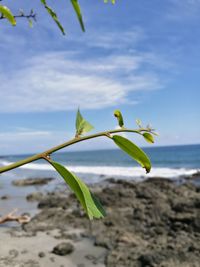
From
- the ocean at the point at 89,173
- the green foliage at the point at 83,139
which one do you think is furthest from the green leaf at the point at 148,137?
the ocean at the point at 89,173

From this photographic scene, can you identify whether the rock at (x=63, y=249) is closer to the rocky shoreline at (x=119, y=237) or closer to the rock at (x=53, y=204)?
the rocky shoreline at (x=119, y=237)

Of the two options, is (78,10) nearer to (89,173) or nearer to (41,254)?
(41,254)

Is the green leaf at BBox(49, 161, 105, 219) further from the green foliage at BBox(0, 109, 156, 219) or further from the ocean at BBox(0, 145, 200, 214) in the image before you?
the ocean at BBox(0, 145, 200, 214)

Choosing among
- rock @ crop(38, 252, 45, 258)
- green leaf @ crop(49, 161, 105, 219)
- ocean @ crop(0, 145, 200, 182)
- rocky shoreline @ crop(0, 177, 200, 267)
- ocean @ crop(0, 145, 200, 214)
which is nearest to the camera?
green leaf @ crop(49, 161, 105, 219)

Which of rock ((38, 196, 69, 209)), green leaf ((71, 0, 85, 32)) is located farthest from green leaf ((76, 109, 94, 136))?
rock ((38, 196, 69, 209))

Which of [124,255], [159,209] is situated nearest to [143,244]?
[124,255]

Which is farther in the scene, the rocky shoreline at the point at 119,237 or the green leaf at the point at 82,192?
the rocky shoreline at the point at 119,237
